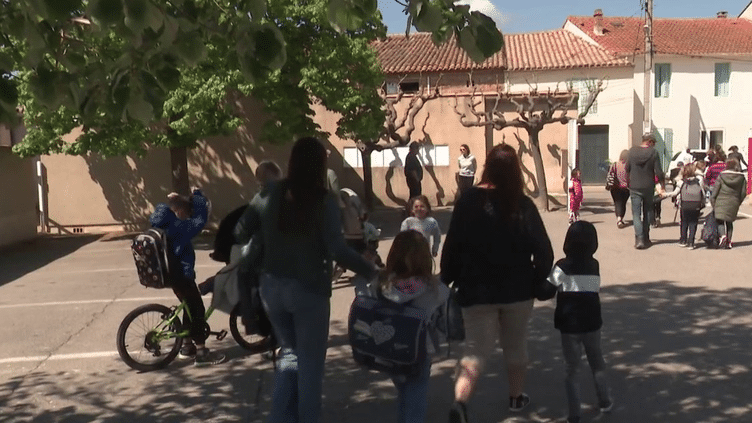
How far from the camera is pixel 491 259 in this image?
470 cm

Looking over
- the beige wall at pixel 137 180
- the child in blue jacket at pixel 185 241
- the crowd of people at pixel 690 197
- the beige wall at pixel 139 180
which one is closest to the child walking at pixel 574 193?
the crowd of people at pixel 690 197

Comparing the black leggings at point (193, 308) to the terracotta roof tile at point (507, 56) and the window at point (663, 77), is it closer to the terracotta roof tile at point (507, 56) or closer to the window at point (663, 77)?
the terracotta roof tile at point (507, 56)

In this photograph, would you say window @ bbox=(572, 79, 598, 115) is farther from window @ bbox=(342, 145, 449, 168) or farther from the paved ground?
the paved ground

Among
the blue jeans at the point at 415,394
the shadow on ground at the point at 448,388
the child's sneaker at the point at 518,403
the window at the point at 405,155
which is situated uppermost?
the window at the point at 405,155

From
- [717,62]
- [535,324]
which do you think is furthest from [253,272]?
[717,62]

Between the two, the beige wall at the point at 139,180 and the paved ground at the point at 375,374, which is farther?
the beige wall at the point at 139,180

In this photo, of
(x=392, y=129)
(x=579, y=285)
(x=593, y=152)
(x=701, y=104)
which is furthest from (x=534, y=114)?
(x=701, y=104)

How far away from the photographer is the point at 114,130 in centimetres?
1475

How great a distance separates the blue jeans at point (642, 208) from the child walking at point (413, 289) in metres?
8.56

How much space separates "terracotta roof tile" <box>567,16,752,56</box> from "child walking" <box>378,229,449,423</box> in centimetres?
3157

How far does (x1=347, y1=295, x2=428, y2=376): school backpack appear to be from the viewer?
4375mm

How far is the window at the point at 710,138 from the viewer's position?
3462 cm

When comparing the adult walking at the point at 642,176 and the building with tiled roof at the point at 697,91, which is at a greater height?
the building with tiled roof at the point at 697,91

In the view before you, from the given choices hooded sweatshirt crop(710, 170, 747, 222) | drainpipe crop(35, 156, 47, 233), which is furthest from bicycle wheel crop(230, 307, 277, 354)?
drainpipe crop(35, 156, 47, 233)
